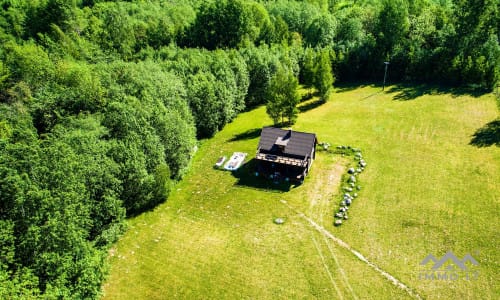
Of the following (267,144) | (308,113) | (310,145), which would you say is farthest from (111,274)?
(308,113)

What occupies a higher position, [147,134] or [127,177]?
[147,134]

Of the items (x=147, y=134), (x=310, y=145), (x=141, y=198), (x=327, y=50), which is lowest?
(x=141, y=198)

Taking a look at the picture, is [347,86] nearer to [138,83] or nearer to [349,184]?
[349,184]

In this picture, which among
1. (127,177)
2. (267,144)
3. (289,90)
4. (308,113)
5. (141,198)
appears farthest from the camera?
(308,113)

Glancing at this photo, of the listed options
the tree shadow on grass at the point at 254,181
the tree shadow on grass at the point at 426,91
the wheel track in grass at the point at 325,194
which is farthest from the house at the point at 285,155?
the tree shadow on grass at the point at 426,91

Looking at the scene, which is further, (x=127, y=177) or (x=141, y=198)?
(x=141, y=198)

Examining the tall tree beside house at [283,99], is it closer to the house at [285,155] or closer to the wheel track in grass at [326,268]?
the house at [285,155]

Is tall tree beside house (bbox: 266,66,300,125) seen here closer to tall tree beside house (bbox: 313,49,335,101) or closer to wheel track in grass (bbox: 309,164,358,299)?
tall tree beside house (bbox: 313,49,335,101)

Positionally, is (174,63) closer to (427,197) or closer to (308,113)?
(308,113)
